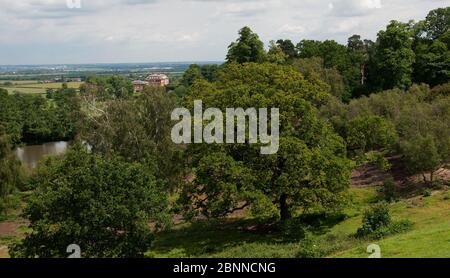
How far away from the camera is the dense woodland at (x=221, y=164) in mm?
17953

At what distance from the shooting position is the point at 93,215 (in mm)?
17250

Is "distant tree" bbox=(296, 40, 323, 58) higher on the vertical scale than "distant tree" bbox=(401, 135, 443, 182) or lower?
higher

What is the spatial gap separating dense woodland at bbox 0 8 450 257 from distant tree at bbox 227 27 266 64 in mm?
8077

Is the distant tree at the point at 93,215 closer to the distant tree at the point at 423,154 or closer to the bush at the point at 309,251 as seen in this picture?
the bush at the point at 309,251

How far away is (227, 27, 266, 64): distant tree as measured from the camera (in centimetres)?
5675

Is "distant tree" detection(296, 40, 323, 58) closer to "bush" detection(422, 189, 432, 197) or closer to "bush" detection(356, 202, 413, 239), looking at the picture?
"bush" detection(422, 189, 432, 197)

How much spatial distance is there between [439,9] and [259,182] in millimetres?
50109

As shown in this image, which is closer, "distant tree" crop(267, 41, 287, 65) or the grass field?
the grass field

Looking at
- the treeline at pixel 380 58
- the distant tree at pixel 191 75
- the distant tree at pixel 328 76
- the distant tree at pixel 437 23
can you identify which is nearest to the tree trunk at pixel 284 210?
the treeline at pixel 380 58

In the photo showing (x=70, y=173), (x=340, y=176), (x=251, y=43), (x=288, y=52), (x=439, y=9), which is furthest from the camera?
(x=288, y=52)

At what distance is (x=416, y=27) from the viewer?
59.8m

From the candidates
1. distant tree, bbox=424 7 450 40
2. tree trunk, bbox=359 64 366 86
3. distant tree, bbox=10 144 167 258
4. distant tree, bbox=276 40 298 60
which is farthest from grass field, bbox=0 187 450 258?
distant tree, bbox=276 40 298 60
